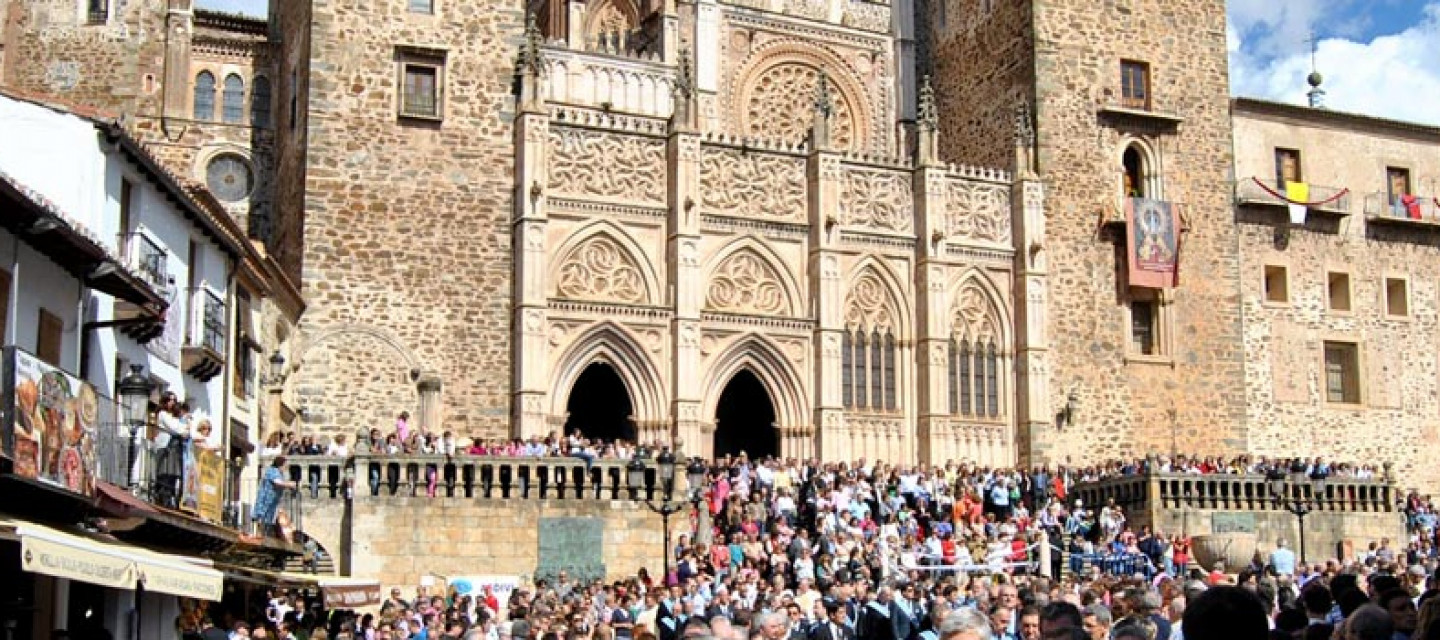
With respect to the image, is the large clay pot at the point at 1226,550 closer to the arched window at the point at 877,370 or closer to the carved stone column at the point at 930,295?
the carved stone column at the point at 930,295

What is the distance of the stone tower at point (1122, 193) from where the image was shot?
42031 millimetres

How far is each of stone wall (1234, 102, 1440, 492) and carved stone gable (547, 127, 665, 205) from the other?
15.0 meters

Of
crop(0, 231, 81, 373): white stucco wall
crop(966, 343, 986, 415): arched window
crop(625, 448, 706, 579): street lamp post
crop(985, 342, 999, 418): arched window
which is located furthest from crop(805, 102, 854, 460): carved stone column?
crop(0, 231, 81, 373): white stucco wall

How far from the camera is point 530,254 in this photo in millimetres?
36406

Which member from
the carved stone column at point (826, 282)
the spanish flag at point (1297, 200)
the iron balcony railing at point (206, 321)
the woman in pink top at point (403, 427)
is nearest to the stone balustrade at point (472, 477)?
the woman in pink top at point (403, 427)

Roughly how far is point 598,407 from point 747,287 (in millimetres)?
4740

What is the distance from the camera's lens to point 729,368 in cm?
3850

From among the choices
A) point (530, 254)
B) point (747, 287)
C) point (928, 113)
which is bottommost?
point (747, 287)

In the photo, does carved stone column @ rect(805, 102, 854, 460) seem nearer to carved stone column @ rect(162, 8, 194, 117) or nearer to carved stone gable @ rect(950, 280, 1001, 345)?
carved stone gable @ rect(950, 280, 1001, 345)

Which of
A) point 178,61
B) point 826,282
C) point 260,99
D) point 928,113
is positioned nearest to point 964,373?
point 826,282

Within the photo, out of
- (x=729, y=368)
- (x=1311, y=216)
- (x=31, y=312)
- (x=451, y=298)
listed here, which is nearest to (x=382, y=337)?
(x=451, y=298)

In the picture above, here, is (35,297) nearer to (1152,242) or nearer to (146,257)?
(146,257)

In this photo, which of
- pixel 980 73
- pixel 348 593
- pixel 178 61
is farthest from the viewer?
pixel 980 73

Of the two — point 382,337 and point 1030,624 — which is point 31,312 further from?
point 382,337
